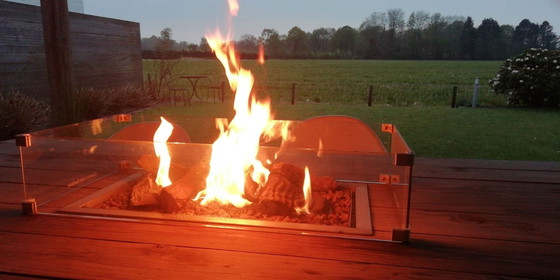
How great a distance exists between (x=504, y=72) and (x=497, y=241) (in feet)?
22.6

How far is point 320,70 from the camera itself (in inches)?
397

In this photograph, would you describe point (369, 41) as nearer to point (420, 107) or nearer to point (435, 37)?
point (435, 37)

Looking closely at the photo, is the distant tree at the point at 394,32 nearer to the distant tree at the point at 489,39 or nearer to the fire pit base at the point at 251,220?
the distant tree at the point at 489,39

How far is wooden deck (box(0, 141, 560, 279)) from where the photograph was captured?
0.85 meters

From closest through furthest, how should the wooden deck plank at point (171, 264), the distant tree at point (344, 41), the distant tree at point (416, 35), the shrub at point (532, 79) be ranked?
the wooden deck plank at point (171, 264) < the distant tree at point (416, 35) < the distant tree at point (344, 41) < the shrub at point (532, 79)

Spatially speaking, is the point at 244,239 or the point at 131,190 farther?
the point at 131,190

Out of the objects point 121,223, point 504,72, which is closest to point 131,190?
point 121,223

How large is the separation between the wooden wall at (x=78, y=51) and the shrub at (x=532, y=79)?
6418 mm

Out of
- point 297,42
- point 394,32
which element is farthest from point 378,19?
point 297,42

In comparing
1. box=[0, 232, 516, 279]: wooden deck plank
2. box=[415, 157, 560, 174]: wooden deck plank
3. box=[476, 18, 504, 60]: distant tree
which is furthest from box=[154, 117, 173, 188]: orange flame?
box=[476, 18, 504, 60]: distant tree

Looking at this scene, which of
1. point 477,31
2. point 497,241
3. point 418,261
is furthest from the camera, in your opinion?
point 477,31

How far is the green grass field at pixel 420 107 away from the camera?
406 centimetres

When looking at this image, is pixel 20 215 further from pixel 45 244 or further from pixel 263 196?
pixel 263 196

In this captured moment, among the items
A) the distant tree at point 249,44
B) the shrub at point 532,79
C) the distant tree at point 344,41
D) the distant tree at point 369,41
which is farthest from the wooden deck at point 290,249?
the shrub at point 532,79
